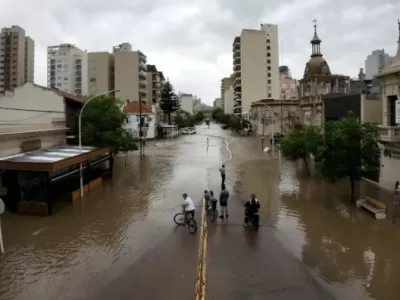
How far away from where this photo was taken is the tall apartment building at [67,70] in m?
117

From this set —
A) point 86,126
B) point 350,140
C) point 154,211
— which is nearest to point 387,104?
point 350,140

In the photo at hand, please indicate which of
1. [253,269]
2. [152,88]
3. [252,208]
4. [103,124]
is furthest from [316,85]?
[152,88]

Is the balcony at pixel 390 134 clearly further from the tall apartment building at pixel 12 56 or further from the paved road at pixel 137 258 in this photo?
the tall apartment building at pixel 12 56

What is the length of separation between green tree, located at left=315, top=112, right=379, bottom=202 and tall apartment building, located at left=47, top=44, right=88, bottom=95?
108 m

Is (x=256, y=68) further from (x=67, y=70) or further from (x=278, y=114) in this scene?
(x=67, y=70)

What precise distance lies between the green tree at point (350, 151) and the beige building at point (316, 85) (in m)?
27.5

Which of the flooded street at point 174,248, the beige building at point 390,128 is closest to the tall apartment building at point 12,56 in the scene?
the flooded street at point 174,248

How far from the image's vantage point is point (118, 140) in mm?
26859

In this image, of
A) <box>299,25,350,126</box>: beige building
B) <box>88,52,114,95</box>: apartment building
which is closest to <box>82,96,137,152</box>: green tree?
<box>299,25,350,126</box>: beige building

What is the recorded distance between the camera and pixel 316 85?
5709cm

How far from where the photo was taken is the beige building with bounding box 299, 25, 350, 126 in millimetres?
49781

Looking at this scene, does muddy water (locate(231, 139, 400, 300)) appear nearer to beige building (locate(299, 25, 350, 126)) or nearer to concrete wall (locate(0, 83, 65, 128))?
concrete wall (locate(0, 83, 65, 128))

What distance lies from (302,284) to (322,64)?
191 feet

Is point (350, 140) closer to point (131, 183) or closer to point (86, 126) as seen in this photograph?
point (131, 183)
